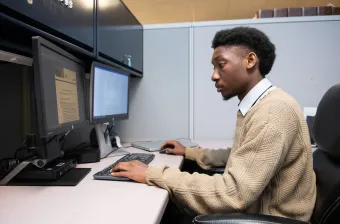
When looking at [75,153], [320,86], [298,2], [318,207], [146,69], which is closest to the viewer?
[318,207]

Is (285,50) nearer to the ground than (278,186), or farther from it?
farther from it

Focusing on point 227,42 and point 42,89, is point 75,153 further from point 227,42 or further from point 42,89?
point 227,42

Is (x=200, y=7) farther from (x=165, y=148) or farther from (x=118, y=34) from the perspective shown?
(x=165, y=148)

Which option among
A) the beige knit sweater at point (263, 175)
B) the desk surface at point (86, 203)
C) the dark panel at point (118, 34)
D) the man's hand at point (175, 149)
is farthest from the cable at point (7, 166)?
the man's hand at point (175, 149)

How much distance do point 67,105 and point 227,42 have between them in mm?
620

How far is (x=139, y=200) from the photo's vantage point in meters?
0.66

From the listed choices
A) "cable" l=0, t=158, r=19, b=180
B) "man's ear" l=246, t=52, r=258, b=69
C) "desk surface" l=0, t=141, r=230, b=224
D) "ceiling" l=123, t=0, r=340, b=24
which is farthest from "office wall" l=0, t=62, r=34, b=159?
"ceiling" l=123, t=0, r=340, b=24

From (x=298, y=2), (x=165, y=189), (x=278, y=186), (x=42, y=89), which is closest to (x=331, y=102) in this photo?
(x=278, y=186)

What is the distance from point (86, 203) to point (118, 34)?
0.95 m

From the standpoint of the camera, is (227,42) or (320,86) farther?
(320,86)

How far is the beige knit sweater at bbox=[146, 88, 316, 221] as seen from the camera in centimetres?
68

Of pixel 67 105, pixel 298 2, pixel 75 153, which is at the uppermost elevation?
pixel 298 2

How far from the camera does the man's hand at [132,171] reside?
2.65ft

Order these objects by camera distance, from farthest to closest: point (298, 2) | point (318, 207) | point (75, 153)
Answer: point (298, 2) < point (75, 153) < point (318, 207)
